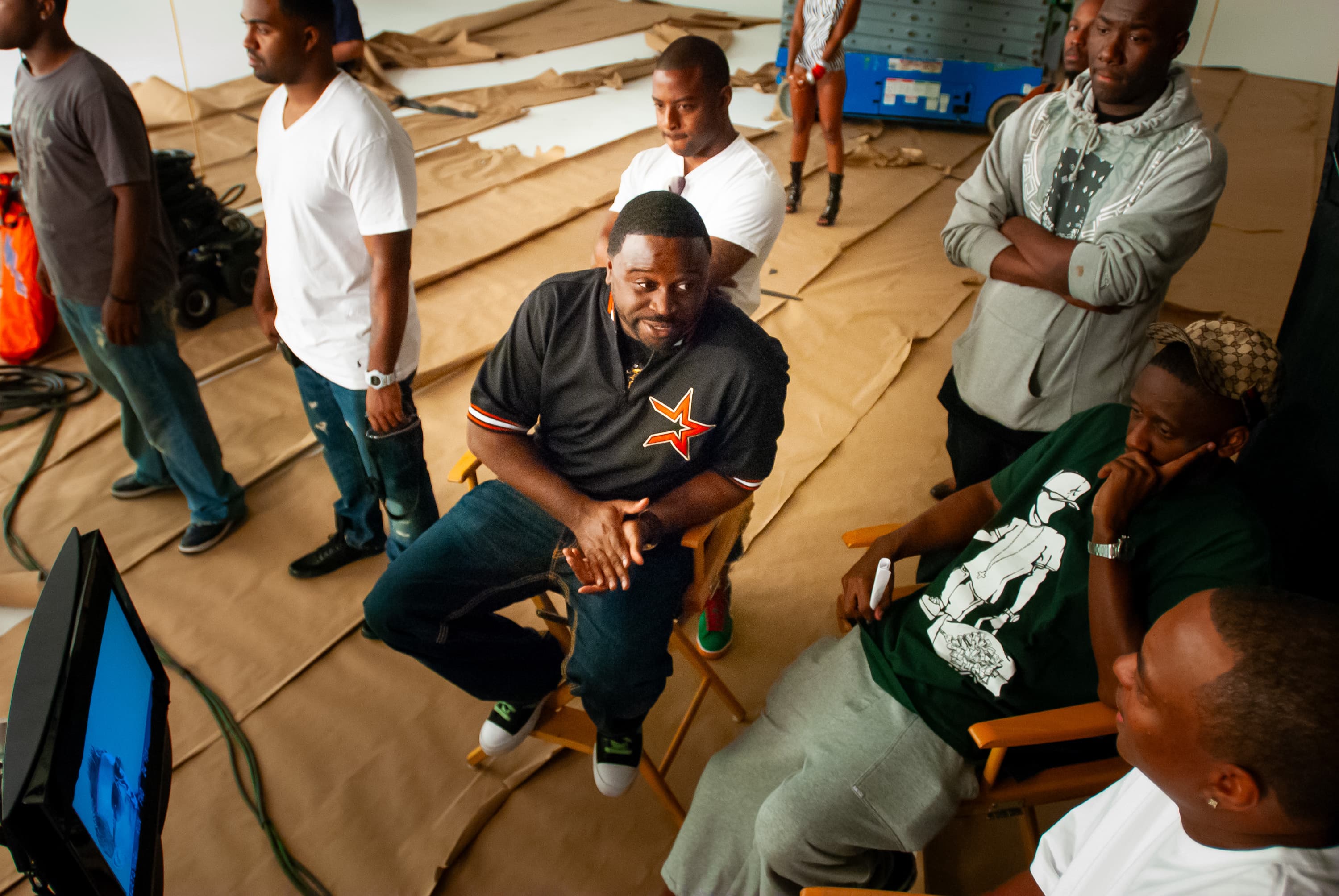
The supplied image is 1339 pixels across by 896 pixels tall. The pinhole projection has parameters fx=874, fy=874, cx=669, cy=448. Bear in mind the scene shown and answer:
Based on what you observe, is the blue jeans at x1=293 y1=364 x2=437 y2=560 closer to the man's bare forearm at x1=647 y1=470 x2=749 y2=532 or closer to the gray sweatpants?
the man's bare forearm at x1=647 y1=470 x2=749 y2=532

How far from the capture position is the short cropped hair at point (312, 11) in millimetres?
1811

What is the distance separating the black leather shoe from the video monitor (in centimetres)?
126

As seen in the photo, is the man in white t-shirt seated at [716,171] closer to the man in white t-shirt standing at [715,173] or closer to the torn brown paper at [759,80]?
the man in white t-shirt standing at [715,173]

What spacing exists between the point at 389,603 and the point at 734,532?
2.41ft

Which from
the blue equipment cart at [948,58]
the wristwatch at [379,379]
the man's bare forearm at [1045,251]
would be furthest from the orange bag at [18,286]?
the blue equipment cart at [948,58]

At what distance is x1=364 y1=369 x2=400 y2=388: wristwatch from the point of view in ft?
6.74

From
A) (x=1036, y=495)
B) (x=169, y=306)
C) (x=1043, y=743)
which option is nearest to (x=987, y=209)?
(x=1036, y=495)

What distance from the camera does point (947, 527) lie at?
5.96 feet

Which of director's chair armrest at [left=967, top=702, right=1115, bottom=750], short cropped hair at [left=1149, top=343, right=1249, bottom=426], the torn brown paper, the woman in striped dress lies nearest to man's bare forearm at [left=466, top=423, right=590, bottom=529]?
director's chair armrest at [left=967, top=702, right=1115, bottom=750]

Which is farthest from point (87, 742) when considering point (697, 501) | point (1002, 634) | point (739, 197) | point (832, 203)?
point (832, 203)

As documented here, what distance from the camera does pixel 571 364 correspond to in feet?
5.72

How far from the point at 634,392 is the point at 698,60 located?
89 centimetres

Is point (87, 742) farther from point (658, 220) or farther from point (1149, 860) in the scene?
point (1149, 860)

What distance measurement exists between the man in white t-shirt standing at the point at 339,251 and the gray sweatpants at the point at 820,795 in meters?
1.13
